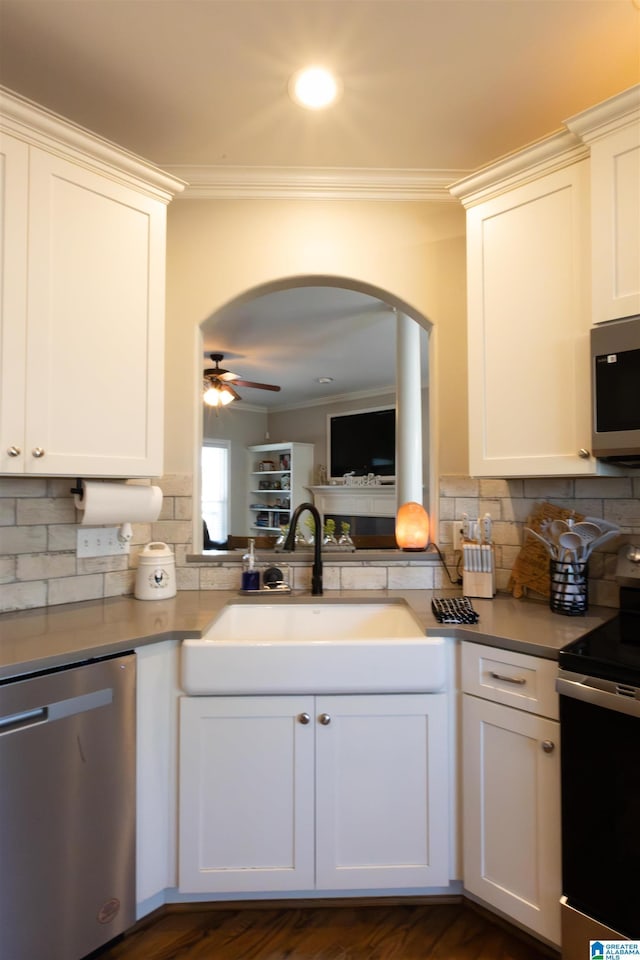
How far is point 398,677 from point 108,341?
138cm

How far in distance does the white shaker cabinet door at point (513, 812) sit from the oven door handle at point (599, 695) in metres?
0.14

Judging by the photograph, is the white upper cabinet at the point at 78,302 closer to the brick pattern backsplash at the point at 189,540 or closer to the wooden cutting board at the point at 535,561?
the brick pattern backsplash at the point at 189,540

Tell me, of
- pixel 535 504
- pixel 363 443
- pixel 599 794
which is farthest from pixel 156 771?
pixel 363 443

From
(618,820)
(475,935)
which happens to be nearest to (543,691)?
(618,820)

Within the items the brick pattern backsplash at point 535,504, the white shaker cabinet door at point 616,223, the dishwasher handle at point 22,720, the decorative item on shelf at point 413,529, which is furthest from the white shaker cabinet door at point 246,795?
the white shaker cabinet door at point 616,223

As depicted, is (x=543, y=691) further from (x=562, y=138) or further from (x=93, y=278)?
(x=93, y=278)

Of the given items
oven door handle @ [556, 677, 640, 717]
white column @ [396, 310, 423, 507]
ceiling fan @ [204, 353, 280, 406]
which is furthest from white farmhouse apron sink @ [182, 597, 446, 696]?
ceiling fan @ [204, 353, 280, 406]

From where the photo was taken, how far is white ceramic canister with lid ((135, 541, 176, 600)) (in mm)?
1913

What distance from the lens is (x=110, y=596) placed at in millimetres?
1953

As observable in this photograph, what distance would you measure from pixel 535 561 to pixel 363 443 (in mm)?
4637

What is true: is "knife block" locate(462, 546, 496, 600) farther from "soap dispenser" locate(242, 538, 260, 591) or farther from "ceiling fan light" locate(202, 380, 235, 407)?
"ceiling fan light" locate(202, 380, 235, 407)

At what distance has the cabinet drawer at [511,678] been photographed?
4.45 feet

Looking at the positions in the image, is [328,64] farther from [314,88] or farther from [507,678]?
[507,678]

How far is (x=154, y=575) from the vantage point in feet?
6.30
